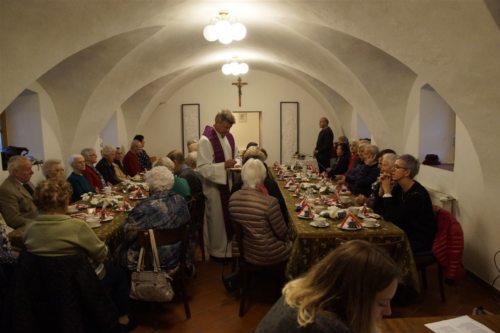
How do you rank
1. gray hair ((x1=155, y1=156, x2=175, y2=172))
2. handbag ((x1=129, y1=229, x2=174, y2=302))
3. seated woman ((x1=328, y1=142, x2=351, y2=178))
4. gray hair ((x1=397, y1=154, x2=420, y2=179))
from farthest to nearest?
seated woman ((x1=328, y1=142, x2=351, y2=178))
gray hair ((x1=155, y1=156, x2=175, y2=172))
gray hair ((x1=397, y1=154, x2=420, y2=179))
handbag ((x1=129, y1=229, x2=174, y2=302))

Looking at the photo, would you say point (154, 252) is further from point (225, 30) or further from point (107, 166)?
point (107, 166)

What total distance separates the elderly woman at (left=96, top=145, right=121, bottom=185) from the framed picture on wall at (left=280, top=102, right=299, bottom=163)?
6482 millimetres

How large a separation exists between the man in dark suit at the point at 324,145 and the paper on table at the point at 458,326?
25.0 feet

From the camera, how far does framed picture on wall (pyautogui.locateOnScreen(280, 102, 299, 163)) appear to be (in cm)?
1224

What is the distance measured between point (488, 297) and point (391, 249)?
1.86 metres

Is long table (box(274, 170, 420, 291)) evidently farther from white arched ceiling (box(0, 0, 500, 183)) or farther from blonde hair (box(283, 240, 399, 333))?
blonde hair (box(283, 240, 399, 333))

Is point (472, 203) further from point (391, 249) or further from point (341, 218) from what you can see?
point (391, 249)

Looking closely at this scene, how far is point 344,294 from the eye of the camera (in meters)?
1.24

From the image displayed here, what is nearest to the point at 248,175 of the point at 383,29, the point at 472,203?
the point at 383,29

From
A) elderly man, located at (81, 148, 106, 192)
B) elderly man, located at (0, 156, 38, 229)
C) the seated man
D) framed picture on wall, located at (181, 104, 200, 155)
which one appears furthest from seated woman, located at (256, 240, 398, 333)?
framed picture on wall, located at (181, 104, 200, 155)

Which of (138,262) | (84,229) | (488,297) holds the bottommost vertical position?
(488,297)

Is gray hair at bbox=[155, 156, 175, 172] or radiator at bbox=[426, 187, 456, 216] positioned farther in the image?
gray hair at bbox=[155, 156, 175, 172]

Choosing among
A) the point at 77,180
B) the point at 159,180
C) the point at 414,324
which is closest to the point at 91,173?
the point at 77,180

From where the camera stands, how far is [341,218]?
3.76 m
